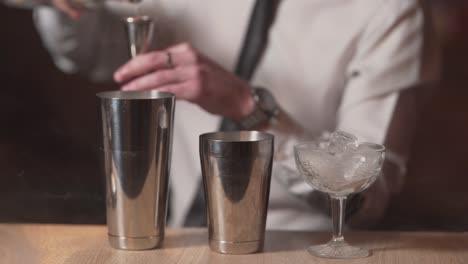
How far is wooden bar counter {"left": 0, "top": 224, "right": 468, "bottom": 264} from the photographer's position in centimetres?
108

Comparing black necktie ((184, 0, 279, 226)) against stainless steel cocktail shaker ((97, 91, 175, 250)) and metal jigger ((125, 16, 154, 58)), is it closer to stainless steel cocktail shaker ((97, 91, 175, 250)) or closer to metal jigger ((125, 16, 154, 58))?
metal jigger ((125, 16, 154, 58))

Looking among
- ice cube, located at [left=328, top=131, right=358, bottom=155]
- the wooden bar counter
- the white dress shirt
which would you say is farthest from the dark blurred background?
ice cube, located at [left=328, top=131, right=358, bottom=155]

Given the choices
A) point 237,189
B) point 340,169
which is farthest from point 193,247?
point 340,169

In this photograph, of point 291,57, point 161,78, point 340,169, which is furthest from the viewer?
point 291,57

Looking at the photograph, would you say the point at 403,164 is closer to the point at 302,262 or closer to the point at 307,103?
the point at 307,103

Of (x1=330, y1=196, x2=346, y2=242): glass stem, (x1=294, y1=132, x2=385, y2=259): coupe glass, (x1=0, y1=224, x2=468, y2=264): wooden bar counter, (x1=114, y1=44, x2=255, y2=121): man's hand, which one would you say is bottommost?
(x1=0, y1=224, x2=468, y2=264): wooden bar counter

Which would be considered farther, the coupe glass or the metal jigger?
the metal jigger

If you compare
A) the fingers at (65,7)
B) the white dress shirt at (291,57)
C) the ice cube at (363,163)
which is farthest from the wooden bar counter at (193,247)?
the fingers at (65,7)

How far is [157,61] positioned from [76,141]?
0.76ft

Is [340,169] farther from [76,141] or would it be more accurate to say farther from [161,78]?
[76,141]

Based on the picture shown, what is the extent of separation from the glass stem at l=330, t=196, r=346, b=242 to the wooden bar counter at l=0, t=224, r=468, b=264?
0.16 ft

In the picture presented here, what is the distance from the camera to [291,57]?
141 centimetres

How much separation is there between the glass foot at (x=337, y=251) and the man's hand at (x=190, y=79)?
34 centimetres

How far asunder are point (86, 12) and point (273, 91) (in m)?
0.35
